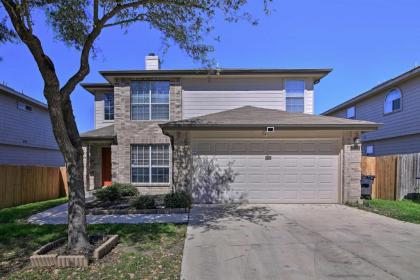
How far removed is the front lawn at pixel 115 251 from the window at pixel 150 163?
6.10 meters

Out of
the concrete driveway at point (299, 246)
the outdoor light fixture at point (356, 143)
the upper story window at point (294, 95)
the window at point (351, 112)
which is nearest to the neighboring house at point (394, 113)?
the window at point (351, 112)

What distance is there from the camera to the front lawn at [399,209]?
9.40 meters

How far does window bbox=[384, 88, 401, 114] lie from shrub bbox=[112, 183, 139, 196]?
48.8 feet

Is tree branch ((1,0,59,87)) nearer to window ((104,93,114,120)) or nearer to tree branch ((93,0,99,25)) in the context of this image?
tree branch ((93,0,99,25))

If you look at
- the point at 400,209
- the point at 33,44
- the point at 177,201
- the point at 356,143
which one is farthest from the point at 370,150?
the point at 33,44

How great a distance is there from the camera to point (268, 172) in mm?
11625

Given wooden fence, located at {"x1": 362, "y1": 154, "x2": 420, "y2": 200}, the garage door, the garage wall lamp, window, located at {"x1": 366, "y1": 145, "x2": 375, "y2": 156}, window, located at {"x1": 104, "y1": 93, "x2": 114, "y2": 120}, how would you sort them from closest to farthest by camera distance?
the garage wall lamp < the garage door < wooden fence, located at {"x1": 362, "y1": 154, "x2": 420, "y2": 200} < window, located at {"x1": 104, "y1": 93, "x2": 114, "y2": 120} < window, located at {"x1": 366, "y1": 145, "x2": 375, "y2": 156}

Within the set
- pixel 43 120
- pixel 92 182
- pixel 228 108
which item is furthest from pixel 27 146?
pixel 228 108

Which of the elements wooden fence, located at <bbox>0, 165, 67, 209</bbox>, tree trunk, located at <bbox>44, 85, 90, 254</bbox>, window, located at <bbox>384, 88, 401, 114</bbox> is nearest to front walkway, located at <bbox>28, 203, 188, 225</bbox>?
wooden fence, located at <bbox>0, 165, 67, 209</bbox>

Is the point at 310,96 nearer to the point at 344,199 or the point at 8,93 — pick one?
the point at 344,199

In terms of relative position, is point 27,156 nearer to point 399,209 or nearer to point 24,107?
point 24,107

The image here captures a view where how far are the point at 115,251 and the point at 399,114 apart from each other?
17.1 metres

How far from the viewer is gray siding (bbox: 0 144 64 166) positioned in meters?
17.4

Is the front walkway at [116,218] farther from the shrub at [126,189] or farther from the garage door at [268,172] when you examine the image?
the shrub at [126,189]
